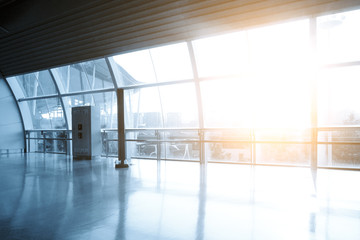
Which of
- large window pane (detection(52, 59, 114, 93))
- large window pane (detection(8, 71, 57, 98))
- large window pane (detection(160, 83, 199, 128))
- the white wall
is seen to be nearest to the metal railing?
large window pane (detection(160, 83, 199, 128))

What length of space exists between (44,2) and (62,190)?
4542mm

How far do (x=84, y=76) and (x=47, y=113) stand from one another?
10.7 feet

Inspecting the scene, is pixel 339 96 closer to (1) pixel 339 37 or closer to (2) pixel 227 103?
(1) pixel 339 37

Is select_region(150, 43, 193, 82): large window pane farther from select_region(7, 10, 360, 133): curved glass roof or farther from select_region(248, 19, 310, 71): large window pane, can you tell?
select_region(248, 19, 310, 71): large window pane

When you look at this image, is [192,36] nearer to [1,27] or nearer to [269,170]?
[269,170]

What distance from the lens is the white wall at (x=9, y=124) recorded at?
37.1ft

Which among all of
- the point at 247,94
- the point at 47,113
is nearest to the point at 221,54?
the point at 247,94

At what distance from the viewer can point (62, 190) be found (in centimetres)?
420

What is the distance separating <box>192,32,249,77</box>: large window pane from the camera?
6648 millimetres

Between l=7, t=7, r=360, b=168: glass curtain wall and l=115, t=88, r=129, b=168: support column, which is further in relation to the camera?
l=115, t=88, r=129, b=168: support column

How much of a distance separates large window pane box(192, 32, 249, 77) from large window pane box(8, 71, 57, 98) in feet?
22.9

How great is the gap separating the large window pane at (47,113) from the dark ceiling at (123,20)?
3361 mm

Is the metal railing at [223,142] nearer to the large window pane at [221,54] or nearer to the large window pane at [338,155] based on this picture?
the large window pane at [338,155]

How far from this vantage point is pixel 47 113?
1168 centimetres
